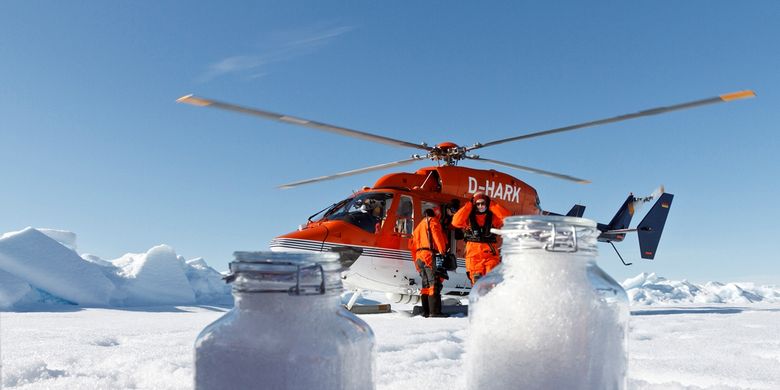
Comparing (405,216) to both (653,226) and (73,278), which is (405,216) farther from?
(73,278)

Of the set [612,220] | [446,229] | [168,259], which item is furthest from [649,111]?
[168,259]

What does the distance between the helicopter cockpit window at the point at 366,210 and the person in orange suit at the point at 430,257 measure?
679 mm

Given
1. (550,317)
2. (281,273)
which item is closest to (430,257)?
(550,317)

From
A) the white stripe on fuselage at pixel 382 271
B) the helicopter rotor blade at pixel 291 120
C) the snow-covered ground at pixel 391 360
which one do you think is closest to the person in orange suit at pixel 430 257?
the white stripe on fuselage at pixel 382 271

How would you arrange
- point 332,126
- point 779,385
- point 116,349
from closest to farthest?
1. point 779,385
2. point 116,349
3. point 332,126

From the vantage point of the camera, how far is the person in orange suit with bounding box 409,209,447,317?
6.52 meters

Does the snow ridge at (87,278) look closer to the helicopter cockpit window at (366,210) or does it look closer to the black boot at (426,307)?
the helicopter cockpit window at (366,210)

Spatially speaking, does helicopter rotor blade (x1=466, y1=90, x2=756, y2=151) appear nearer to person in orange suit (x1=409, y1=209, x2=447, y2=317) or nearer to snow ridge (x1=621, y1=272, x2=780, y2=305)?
person in orange suit (x1=409, y1=209, x2=447, y2=317)

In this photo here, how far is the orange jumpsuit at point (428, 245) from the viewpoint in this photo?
6.52m

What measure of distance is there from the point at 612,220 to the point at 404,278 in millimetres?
6290

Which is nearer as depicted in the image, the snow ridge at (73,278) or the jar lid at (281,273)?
the jar lid at (281,273)

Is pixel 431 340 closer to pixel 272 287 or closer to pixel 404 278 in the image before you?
pixel 272 287

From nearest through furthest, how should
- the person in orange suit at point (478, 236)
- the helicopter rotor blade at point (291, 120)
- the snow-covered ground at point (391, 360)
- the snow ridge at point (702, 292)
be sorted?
the snow-covered ground at point (391, 360), the helicopter rotor blade at point (291, 120), the person in orange suit at point (478, 236), the snow ridge at point (702, 292)

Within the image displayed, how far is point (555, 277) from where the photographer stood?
3.77 feet
